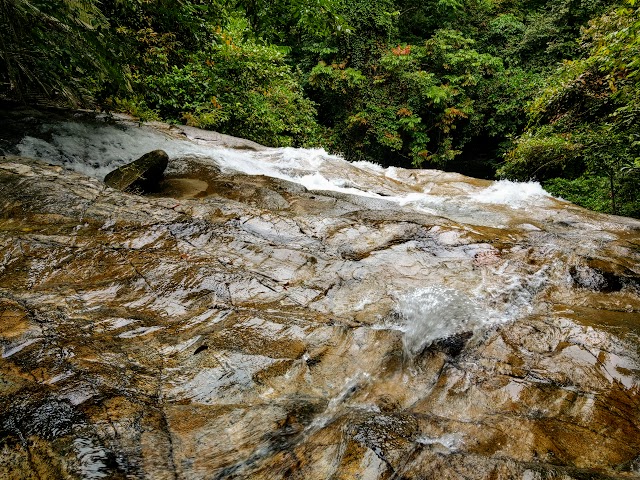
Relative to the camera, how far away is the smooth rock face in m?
1.92

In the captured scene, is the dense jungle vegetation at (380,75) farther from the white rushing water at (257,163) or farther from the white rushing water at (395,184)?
the white rushing water at (395,184)

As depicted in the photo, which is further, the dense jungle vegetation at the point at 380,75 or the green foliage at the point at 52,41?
the dense jungle vegetation at the point at 380,75

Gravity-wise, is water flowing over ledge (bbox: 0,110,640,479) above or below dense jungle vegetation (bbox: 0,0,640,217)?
below

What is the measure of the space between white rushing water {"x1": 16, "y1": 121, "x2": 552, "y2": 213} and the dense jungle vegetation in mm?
589

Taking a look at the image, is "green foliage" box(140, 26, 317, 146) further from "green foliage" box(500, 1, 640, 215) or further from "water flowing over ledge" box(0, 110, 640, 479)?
"green foliage" box(500, 1, 640, 215)

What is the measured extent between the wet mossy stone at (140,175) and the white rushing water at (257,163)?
120 centimetres

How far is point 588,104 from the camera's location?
6.35m

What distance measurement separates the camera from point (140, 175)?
5.55 m

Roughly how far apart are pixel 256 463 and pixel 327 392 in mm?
680

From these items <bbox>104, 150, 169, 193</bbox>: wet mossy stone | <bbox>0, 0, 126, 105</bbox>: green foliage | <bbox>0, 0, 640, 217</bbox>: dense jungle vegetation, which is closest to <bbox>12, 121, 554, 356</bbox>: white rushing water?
<bbox>0, 0, 640, 217</bbox>: dense jungle vegetation

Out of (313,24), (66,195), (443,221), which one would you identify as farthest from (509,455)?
(66,195)

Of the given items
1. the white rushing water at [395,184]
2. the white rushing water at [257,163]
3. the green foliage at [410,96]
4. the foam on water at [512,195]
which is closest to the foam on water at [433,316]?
the white rushing water at [395,184]

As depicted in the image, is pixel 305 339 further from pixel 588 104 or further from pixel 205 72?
pixel 205 72

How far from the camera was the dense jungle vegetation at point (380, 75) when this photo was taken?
4.49 metres
